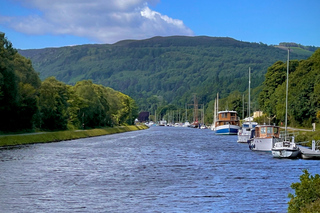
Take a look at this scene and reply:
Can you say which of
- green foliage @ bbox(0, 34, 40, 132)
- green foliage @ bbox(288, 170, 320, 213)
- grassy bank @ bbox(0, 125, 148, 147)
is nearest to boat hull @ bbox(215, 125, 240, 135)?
grassy bank @ bbox(0, 125, 148, 147)

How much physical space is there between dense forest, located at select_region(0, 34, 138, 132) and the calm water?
90.1 ft

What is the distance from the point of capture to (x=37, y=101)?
9538cm

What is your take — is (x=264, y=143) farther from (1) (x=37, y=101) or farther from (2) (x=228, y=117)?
(2) (x=228, y=117)

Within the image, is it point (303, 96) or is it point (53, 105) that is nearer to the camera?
point (303, 96)

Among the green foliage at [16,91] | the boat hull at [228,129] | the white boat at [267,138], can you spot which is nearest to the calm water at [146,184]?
the white boat at [267,138]

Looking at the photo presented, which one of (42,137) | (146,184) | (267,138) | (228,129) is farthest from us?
(228,129)

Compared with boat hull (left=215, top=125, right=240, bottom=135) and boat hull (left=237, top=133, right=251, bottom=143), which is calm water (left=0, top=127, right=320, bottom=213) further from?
boat hull (left=215, top=125, right=240, bottom=135)

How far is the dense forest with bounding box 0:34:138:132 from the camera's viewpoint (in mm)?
83375

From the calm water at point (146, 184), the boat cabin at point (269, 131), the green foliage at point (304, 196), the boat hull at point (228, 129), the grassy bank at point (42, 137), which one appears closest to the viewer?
the green foliage at point (304, 196)

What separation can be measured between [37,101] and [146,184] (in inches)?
2441

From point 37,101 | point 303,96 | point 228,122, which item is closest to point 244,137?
point 303,96

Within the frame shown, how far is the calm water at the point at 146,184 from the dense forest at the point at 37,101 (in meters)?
27.5

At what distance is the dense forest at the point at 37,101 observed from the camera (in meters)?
83.4

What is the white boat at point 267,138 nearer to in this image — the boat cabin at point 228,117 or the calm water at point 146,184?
the calm water at point 146,184
